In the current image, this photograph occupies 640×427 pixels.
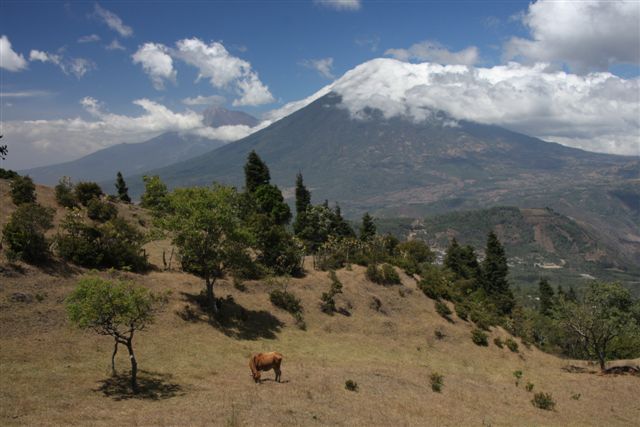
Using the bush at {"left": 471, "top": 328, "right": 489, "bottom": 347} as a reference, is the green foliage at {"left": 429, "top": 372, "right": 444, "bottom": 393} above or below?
above

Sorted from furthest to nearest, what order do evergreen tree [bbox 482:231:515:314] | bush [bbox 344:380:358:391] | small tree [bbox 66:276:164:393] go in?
1. evergreen tree [bbox 482:231:515:314]
2. bush [bbox 344:380:358:391]
3. small tree [bbox 66:276:164:393]

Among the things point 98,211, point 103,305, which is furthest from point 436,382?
point 98,211

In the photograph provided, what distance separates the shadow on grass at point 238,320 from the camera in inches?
1339

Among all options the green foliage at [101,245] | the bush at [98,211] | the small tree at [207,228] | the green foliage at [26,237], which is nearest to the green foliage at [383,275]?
the small tree at [207,228]

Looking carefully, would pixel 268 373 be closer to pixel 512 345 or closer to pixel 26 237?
pixel 26 237

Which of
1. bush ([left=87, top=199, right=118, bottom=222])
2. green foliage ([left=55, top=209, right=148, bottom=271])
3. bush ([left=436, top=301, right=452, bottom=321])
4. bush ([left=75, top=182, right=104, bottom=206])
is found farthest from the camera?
bush ([left=75, top=182, right=104, bottom=206])

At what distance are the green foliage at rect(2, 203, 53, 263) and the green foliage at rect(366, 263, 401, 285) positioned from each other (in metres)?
34.7

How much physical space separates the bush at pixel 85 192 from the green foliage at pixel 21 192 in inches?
241

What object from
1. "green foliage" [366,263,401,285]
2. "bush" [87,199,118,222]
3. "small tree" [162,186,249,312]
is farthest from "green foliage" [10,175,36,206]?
"green foliage" [366,263,401,285]

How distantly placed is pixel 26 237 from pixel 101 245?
18.6ft

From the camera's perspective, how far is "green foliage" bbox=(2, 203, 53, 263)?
31.4 meters

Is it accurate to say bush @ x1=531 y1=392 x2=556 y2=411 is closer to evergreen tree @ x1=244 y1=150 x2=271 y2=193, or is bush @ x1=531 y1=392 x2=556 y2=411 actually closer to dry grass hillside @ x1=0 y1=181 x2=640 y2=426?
dry grass hillside @ x1=0 y1=181 x2=640 y2=426

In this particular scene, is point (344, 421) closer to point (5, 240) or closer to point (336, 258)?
point (5, 240)

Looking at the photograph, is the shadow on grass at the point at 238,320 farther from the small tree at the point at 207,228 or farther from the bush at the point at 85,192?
the bush at the point at 85,192
